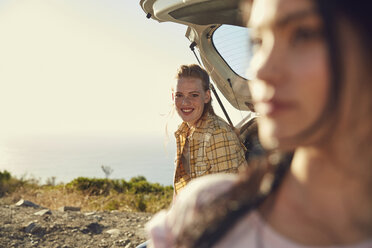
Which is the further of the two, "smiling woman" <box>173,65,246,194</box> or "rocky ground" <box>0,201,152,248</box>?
"rocky ground" <box>0,201,152,248</box>

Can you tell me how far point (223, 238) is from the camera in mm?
722

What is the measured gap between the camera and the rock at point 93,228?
465cm

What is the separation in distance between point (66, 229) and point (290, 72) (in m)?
4.52

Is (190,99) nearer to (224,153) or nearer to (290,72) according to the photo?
(224,153)

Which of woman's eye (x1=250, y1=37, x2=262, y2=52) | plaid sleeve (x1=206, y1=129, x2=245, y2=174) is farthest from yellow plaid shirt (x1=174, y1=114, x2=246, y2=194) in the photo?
woman's eye (x1=250, y1=37, x2=262, y2=52)

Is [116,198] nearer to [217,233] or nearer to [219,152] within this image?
[219,152]

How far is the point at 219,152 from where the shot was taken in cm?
289

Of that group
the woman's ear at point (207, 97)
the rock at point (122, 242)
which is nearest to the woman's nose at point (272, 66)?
the woman's ear at point (207, 97)

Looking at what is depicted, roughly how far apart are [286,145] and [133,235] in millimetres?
4263

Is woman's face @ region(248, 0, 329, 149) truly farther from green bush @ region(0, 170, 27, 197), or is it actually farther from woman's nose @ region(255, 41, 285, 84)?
green bush @ region(0, 170, 27, 197)

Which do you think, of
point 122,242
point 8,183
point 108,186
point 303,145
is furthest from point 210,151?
point 8,183

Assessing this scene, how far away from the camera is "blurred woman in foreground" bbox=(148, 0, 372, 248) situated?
0.59 metres

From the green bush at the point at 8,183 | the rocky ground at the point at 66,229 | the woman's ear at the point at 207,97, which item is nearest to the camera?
the woman's ear at the point at 207,97

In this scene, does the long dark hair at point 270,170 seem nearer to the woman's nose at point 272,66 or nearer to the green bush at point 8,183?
the woman's nose at point 272,66
